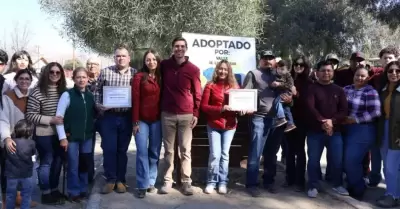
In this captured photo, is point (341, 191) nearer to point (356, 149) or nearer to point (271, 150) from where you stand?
point (356, 149)

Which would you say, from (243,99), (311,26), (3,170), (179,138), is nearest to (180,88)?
(179,138)

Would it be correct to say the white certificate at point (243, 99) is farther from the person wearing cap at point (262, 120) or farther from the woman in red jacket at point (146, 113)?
the woman in red jacket at point (146, 113)

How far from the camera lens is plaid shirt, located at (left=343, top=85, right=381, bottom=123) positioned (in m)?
6.03

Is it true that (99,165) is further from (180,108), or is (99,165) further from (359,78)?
(359,78)

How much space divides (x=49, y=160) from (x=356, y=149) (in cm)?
433

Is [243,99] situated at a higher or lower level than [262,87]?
lower

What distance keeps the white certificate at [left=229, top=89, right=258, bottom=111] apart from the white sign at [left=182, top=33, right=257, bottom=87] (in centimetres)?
135

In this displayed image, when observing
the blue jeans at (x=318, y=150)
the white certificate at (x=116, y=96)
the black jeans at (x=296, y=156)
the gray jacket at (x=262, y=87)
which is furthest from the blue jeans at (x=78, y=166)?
the blue jeans at (x=318, y=150)

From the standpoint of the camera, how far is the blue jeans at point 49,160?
5582 mm

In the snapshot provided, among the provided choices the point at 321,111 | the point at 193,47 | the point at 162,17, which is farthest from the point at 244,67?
the point at 162,17

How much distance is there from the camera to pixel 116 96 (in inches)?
229

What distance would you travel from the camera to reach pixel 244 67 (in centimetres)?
743

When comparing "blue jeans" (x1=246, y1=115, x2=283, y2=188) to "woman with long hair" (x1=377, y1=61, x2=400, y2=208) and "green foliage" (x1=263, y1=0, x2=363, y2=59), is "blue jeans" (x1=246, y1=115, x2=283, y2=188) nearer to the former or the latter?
"woman with long hair" (x1=377, y1=61, x2=400, y2=208)

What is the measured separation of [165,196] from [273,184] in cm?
168
